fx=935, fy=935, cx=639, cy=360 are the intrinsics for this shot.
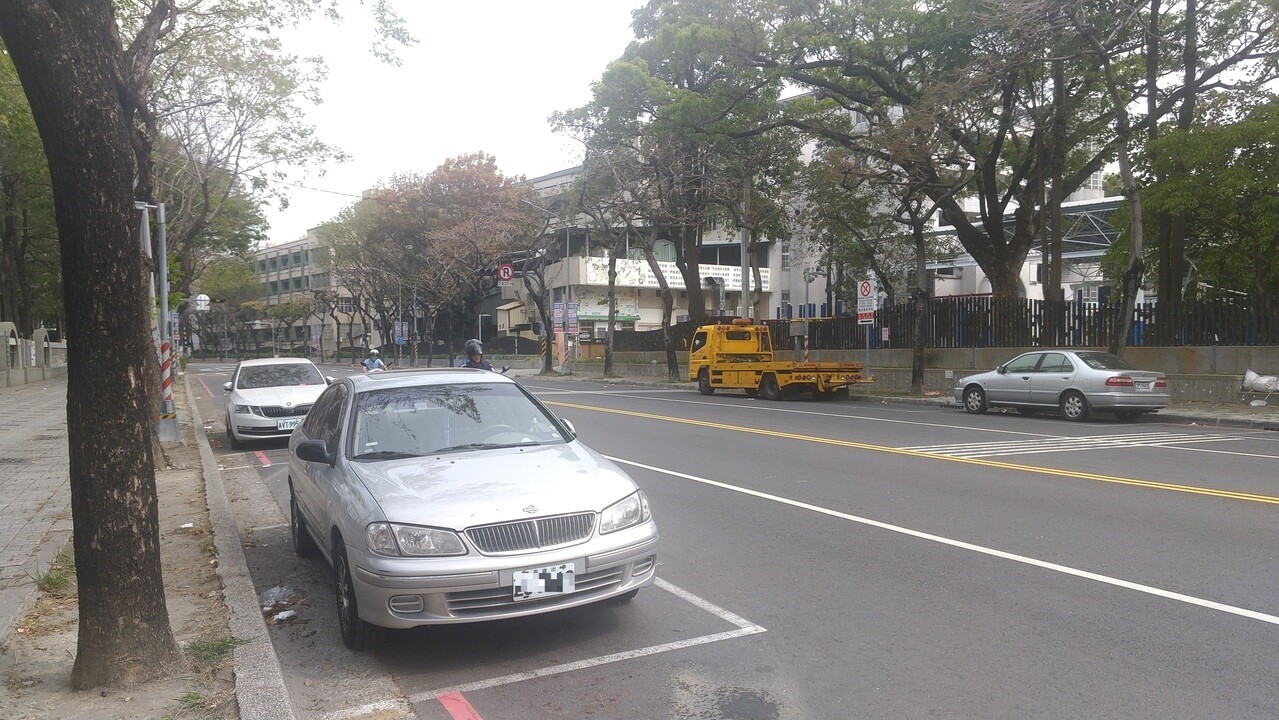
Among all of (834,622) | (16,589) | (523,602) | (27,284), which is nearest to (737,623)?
(834,622)

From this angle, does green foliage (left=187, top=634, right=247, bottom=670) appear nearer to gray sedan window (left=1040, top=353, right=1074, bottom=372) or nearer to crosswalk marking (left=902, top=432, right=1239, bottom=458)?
crosswalk marking (left=902, top=432, right=1239, bottom=458)

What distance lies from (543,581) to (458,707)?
77cm

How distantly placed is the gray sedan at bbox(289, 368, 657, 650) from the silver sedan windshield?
1 cm

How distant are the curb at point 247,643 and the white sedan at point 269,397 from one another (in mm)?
6730

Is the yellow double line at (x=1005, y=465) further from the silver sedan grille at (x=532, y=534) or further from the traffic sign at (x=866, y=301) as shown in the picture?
the traffic sign at (x=866, y=301)

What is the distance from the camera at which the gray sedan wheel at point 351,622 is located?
530cm

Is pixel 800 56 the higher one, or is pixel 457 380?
pixel 800 56

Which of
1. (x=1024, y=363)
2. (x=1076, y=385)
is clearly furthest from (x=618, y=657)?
(x=1024, y=363)

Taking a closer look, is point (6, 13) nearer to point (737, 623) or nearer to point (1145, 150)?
point (737, 623)

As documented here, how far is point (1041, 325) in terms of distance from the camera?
25281 mm

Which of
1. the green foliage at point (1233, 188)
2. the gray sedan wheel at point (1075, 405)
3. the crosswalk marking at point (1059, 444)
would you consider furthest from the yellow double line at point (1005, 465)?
the green foliage at point (1233, 188)

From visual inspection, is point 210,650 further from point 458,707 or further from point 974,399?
point 974,399

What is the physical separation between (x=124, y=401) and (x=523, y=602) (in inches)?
87.9

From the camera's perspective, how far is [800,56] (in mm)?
24203
